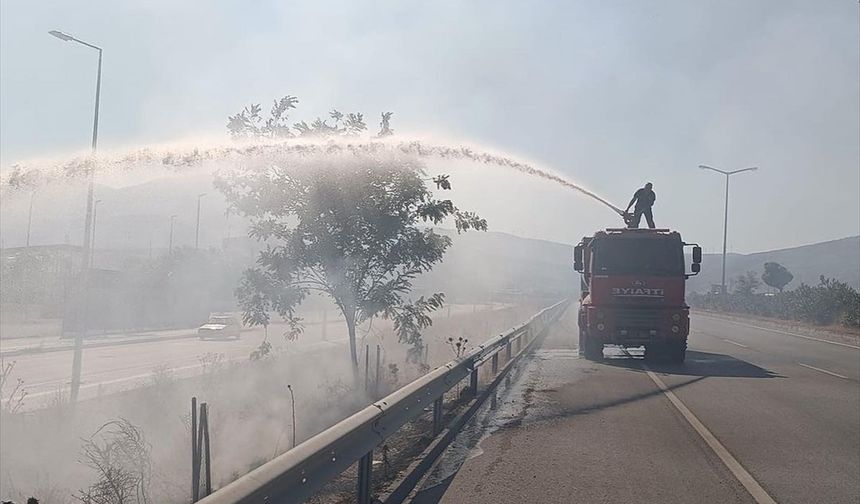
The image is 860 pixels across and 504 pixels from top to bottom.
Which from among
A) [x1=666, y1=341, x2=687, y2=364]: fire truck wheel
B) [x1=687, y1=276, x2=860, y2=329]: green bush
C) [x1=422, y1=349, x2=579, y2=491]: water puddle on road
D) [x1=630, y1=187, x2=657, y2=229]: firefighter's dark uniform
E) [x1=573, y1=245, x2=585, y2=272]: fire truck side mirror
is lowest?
[x1=422, y1=349, x2=579, y2=491]: water puddle on road

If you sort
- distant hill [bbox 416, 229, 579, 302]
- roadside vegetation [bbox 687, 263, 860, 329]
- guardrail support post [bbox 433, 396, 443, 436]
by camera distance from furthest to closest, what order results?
roadside vegetation [bbox 687, 263, 860, 329]
distant hill [bbox 416, 229, 579, 302]
guardrail support post [bbox 433, 396, 443, 436]

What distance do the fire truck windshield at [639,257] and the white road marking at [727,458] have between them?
632cm

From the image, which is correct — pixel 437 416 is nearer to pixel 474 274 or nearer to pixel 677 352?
pixel 677 352

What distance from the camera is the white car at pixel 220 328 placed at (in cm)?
3550

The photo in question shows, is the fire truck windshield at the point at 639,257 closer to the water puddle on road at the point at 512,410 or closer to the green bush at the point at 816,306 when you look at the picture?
the water puddle on road at the point at 512,410

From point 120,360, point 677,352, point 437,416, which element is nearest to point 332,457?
point 437,416

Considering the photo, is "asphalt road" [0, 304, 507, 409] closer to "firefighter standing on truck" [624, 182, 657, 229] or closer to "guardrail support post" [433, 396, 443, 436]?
"guardrail support post" [433, 396, 443, 436]

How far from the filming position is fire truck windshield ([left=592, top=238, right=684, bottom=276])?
1911 cm

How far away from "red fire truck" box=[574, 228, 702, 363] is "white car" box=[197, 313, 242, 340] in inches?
812

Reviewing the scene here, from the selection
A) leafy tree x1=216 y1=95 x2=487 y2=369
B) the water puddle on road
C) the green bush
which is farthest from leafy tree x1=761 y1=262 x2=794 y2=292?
leafy tree x1=216 y1=95 x2=487 y2=369

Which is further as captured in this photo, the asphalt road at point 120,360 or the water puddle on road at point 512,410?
the asphalt road at point 120,360

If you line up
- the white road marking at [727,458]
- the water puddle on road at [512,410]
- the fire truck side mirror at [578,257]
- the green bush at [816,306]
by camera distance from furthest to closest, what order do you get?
the green bush at [816,306] → the fire truck side mirror at [578,257] → the water puddle on road at [512,410] → the white road marking at [727,458]

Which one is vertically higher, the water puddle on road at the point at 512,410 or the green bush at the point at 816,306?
the green bush at the point at 816,306

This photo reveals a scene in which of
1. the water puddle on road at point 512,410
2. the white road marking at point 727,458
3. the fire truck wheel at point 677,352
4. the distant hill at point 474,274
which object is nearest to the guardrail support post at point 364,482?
the water puddle on road at point 512,410
